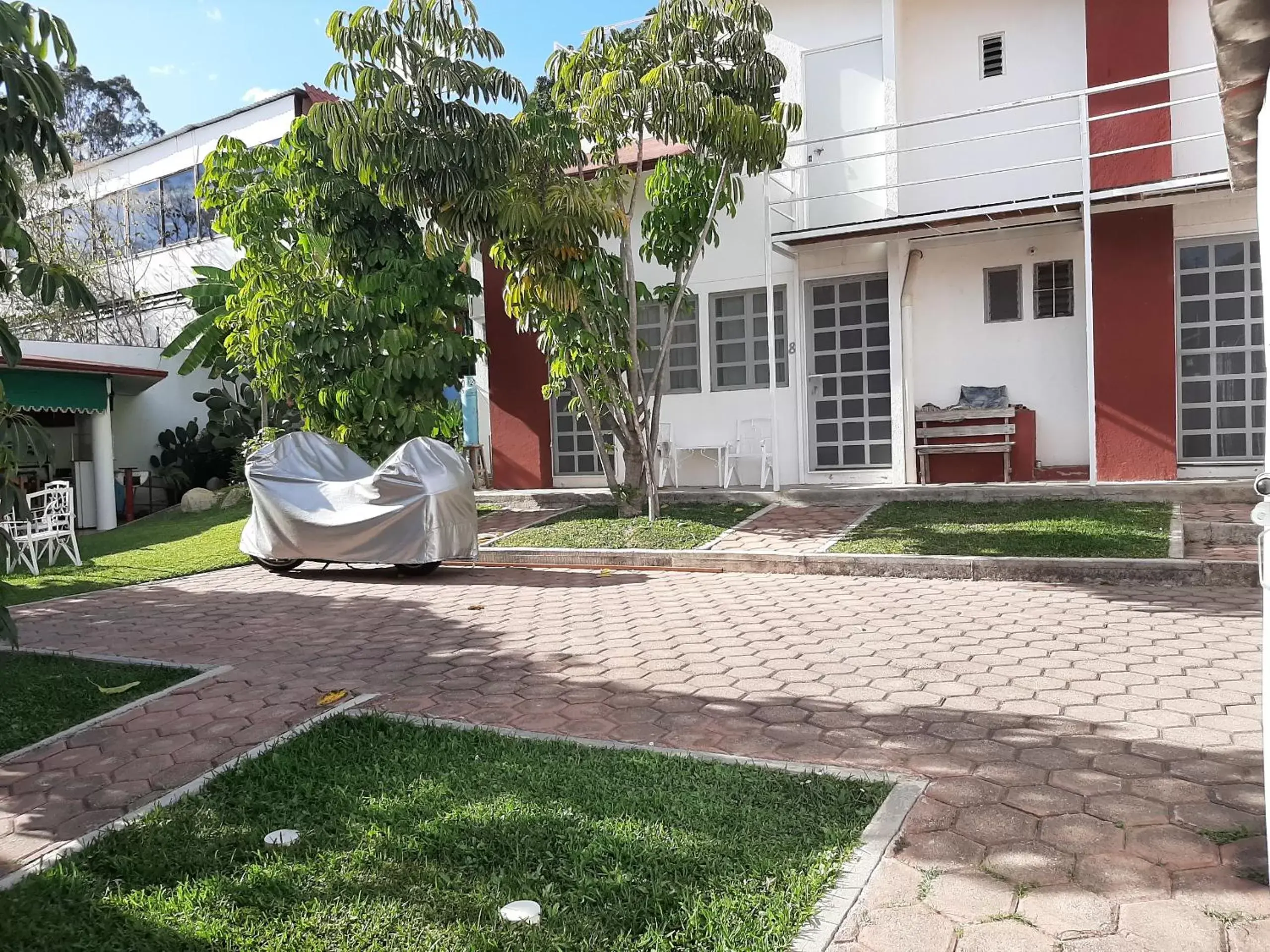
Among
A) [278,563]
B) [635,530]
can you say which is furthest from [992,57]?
[278,563]

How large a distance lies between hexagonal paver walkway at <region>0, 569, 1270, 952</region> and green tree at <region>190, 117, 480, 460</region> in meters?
4.03

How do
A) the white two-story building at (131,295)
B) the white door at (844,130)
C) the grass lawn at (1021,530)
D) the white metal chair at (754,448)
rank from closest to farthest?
the grass lawn at (1021,530)
the white door at (844,130)
the white metal chair at (754,448)
the white two-story building at (131,295)

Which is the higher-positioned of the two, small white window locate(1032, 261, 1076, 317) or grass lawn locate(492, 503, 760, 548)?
small white window locate(1032, 261, 1076, 317)

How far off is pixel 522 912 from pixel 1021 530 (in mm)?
7532

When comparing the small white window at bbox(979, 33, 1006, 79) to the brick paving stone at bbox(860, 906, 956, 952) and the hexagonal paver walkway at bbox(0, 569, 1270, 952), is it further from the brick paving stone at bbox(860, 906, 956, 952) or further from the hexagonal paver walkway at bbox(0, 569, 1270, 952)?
the brick paving stone at bbox(860, 906, 956, 952)

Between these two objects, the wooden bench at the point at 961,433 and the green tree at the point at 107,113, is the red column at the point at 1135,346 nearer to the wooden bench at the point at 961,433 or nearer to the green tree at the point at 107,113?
the wooden bench at the point at 961,433

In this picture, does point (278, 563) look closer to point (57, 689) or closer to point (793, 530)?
point (57, 689)

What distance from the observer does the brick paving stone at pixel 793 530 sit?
934 centimetres

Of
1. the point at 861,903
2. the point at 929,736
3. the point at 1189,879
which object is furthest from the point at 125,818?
the point at 1189,879

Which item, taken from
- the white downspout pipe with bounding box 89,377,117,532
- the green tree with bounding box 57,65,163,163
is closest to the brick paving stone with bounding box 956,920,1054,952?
the white downspout pipe with bounding box 89,377,117,532

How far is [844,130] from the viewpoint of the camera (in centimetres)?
1276

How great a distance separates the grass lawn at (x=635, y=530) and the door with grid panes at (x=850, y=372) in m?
2.17

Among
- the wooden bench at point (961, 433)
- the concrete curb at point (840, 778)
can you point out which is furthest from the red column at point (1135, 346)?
the concrete curb at point (840, 778)

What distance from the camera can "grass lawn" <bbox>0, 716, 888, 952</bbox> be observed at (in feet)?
→ 8.31
